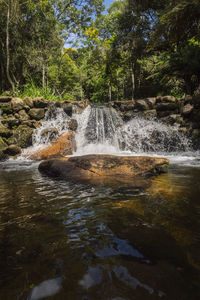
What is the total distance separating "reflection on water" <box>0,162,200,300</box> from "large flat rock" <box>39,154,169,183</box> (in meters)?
0.89

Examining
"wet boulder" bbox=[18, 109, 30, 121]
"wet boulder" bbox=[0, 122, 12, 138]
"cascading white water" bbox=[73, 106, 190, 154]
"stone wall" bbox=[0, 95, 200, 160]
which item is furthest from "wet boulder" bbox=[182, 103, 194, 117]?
"wet boulder" bbox=[0, 122, 12, 138]

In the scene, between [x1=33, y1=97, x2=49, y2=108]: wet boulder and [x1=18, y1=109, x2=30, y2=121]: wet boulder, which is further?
[x1=33, y1=97, x2=49, y2=108]: wet boulder

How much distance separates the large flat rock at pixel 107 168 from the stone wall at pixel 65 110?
13.8 feet

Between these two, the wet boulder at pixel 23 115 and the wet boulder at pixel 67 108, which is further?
the wet boulder at pixel 67 108

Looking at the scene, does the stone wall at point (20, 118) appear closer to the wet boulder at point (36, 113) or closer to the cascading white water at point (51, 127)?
the wet boulder at point (36, 113)

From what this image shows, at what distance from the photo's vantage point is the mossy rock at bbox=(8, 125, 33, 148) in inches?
302

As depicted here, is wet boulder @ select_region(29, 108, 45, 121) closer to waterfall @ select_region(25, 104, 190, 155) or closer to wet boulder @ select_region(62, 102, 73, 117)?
waterfall @ select_region(25, 104, 190, 155)

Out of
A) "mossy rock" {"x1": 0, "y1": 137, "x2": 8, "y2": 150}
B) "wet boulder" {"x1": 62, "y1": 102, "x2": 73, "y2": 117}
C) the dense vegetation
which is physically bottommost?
"mossy rock" {"x1": 0, "y1": 137, "x2": 8, "y2": 150}

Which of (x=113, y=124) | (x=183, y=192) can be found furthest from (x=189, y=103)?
(x=183, y=192)

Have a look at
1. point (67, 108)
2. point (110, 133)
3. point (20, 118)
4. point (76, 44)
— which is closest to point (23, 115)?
point (20, 118)

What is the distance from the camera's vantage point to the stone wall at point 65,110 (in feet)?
25.3

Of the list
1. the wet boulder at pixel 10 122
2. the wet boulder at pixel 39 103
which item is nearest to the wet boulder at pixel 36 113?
the wet boulder at pixel 39 103

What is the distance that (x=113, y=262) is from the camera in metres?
1.01

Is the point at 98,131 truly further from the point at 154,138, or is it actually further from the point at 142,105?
the point at 142,105
